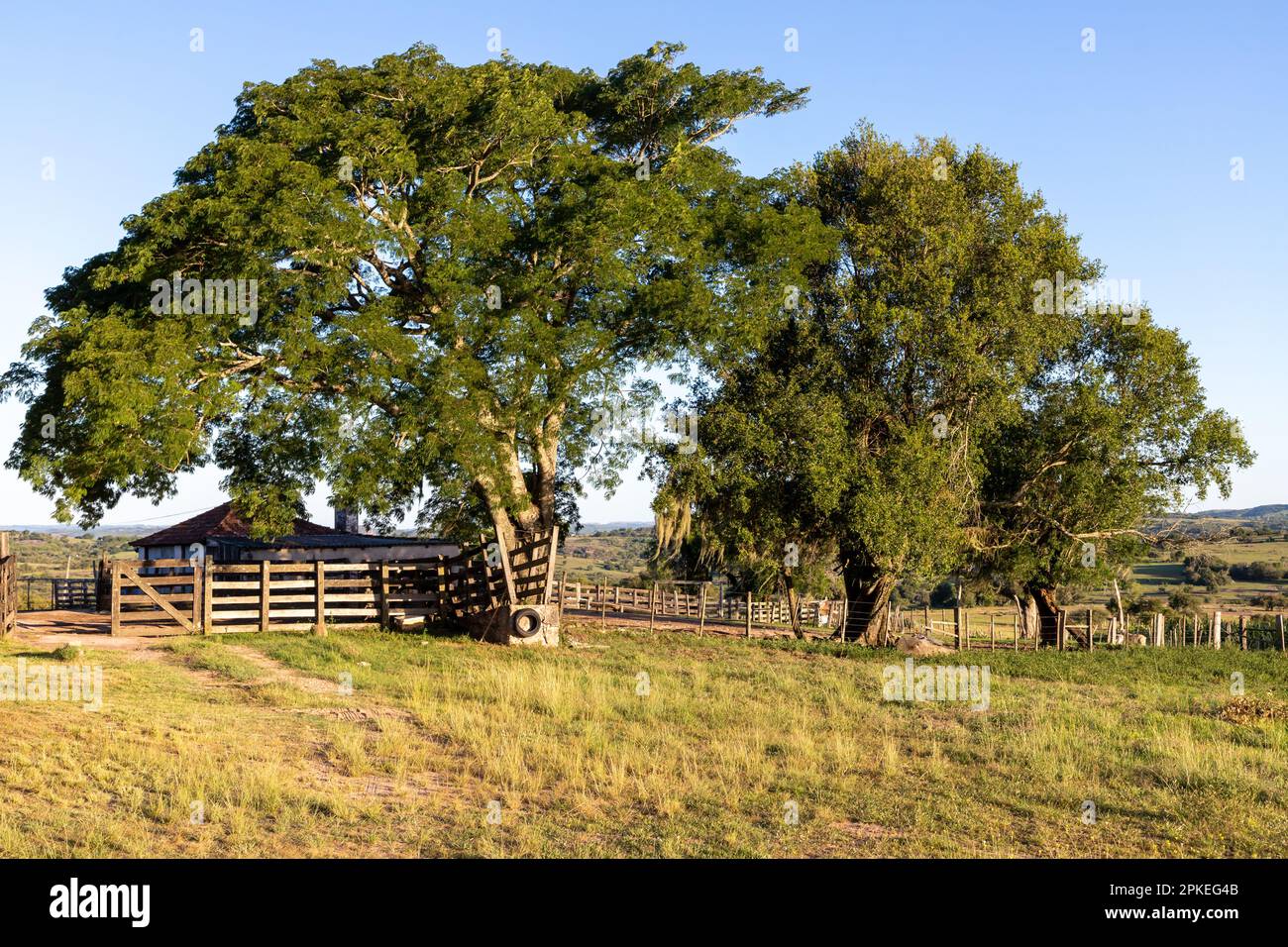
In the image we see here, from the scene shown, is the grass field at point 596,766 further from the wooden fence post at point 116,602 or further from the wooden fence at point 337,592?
the wooden fence at point 337,592

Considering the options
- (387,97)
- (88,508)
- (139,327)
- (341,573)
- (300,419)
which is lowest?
(341,573)

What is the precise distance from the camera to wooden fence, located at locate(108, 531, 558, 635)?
24672mm

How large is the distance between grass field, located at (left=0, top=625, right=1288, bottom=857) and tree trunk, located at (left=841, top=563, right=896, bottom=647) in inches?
417

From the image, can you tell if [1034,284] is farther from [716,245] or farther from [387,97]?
[387,97]

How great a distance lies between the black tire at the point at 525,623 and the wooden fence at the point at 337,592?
634 millimetres

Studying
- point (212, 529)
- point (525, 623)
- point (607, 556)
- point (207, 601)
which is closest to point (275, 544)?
point (212, 529)

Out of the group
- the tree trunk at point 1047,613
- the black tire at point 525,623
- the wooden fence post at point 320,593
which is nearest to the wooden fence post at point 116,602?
the wooden fence post at point 320,593

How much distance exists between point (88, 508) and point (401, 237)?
9.98 meters

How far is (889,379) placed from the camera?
30594mm

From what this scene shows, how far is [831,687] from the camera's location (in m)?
21.4

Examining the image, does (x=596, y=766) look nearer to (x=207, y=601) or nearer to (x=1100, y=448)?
(x=207, y=601)

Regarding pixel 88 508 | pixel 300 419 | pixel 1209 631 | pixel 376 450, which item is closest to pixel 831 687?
pixel 376 450

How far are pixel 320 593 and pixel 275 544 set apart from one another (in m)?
11.9

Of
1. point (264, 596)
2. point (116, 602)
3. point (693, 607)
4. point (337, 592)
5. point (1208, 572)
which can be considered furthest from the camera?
point (1208, 572)
